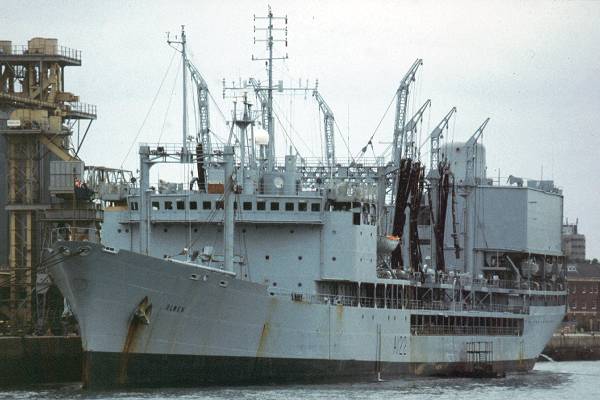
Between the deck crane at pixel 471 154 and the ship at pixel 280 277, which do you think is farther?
the deck crane at pixel 471 154

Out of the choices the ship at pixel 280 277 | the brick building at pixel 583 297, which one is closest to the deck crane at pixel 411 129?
the ship at pixel 280 277

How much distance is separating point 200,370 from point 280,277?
637cm

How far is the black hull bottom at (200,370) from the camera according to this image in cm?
5466

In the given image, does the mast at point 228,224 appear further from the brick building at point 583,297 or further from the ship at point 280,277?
the brick building at point 583,297

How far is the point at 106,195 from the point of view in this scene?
205ft

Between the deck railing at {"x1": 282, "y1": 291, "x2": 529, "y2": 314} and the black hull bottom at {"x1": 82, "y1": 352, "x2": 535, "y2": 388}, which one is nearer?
the black hull bottom at {"x1": 82, "y1": 352, "x2": 535, "y2": 388}

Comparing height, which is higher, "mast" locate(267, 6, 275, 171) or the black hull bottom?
"mast" locate(267, 6, 275, 171)

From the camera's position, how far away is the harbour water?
53.8 meters

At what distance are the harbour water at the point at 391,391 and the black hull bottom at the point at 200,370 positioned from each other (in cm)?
47

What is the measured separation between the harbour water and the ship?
967 mm

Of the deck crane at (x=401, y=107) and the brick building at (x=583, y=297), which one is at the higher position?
the deck crane at (x=401, y=107)

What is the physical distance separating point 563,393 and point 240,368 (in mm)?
Answer: 14715

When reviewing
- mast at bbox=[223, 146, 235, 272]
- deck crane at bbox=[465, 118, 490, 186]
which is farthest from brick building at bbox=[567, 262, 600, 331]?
mast at bbox=[223, 146, 235, 272]

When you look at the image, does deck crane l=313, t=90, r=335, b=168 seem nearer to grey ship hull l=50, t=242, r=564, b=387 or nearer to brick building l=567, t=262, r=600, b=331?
grey ship hull l=50, t=242, r=564, b=387
